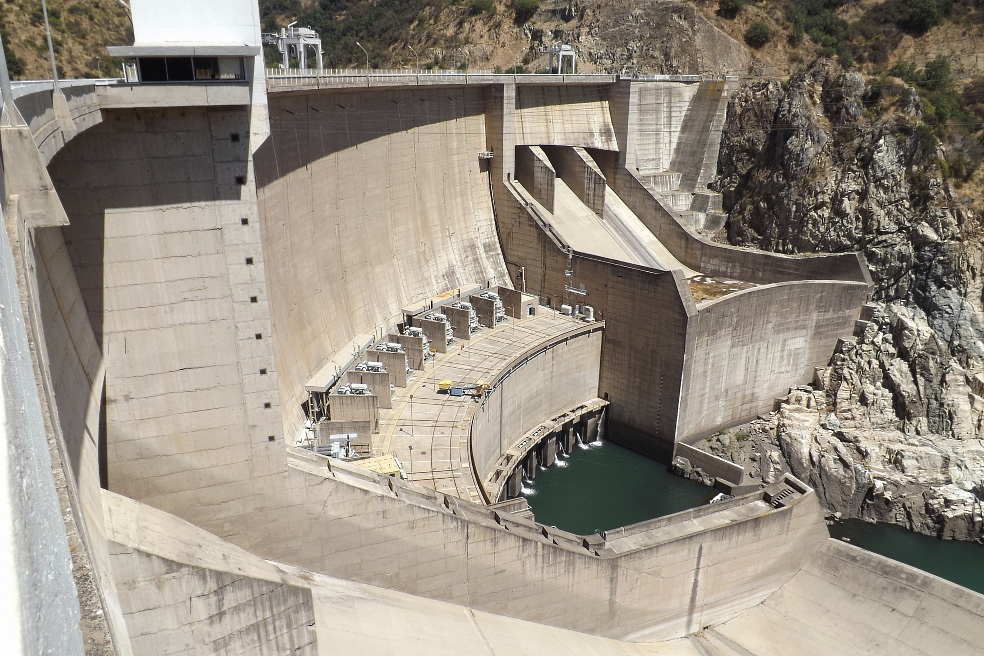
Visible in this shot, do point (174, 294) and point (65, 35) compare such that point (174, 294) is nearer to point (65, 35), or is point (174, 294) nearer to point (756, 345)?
point (756, 345)

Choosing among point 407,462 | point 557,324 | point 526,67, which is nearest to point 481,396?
point 407,462

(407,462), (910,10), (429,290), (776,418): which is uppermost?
(910,10)

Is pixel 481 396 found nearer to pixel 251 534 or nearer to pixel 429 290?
pixel 429 290

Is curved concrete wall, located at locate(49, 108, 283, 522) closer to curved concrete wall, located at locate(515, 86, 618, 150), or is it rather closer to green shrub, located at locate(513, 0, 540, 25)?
curved concrete wall, located at locate(515, 86, 618, 150)

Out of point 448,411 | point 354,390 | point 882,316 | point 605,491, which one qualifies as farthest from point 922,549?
point 354,390

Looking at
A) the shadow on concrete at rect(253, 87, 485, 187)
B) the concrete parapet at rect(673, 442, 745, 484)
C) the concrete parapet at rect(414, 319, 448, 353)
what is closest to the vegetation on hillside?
Answer: the shadow on concrete at rect(253, 87, 485, 187)

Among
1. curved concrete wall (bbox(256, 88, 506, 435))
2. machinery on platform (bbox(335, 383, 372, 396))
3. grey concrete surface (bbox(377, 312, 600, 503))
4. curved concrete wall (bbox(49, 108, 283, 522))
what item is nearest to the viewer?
curved concrete wall (bbox(49, 108, 283, 522))

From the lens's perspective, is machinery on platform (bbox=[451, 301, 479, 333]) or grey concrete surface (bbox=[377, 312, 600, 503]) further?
machinery on platform (bbox=[451, 301, 479, 333])
